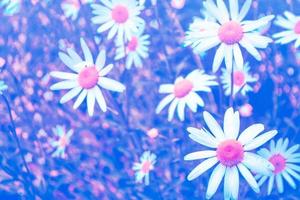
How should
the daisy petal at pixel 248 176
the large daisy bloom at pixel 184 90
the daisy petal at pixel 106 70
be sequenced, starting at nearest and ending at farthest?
the daisy petal at pixel 248 176
the daisy petal at pixel 106 70
the large daisy bloom at pixel 184 90

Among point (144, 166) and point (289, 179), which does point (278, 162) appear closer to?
point (289, 179)

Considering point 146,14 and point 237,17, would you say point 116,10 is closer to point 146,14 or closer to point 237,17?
point 146,14

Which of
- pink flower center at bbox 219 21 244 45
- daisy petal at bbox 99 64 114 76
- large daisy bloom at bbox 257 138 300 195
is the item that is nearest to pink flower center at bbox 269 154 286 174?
large daisy bloom at bbox 257 138 300 195

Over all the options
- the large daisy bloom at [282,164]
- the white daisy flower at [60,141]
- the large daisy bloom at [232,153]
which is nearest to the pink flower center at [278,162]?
the large daisy bloom at [282,164]

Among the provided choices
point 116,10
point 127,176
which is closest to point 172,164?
point 127,176

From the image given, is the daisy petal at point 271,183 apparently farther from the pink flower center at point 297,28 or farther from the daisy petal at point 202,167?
the pink flower center at point 297,28

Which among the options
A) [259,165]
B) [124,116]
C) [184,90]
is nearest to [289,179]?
[259,165]

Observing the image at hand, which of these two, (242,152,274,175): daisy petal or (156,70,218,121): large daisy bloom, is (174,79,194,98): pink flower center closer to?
(156,70,218,121): large daisy bloom
